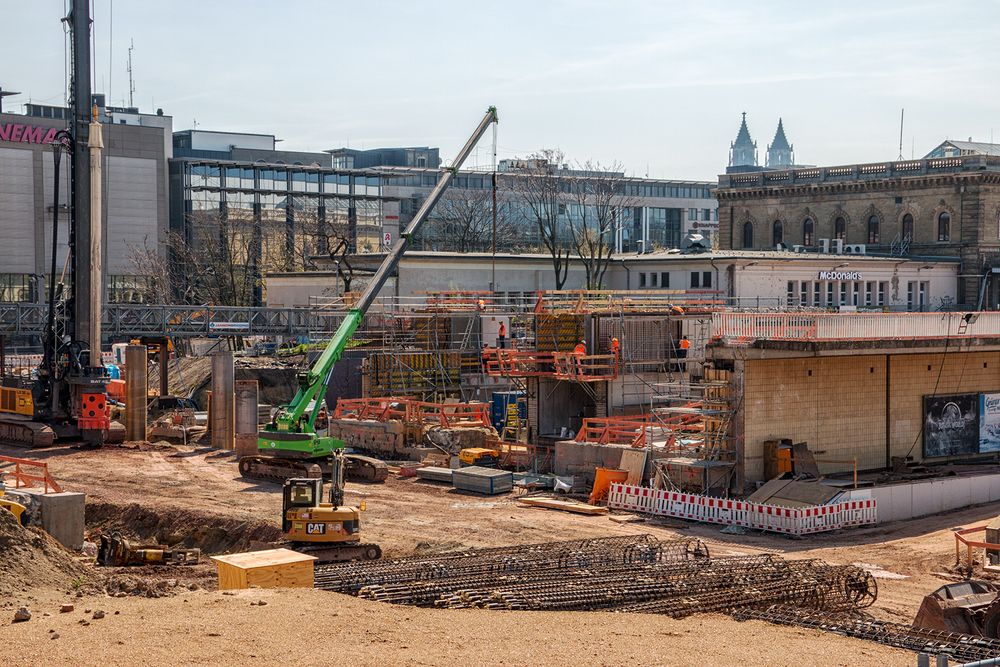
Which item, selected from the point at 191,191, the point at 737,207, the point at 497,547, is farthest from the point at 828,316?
the point at 191,191

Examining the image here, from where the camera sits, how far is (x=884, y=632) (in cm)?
1980

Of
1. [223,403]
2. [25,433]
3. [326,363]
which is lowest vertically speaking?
[25,433]

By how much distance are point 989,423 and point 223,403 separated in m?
26.5

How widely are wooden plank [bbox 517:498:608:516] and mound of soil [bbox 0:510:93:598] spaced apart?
1292cm

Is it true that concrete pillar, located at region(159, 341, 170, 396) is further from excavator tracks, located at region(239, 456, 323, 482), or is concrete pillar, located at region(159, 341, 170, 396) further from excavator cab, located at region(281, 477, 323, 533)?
excavator cab, located at region(281, 477, 323, 533)

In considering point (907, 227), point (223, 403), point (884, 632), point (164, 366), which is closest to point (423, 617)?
point (884, 632)

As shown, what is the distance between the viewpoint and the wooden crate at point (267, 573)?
74.0 ft

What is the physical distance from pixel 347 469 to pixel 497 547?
12.5 metres

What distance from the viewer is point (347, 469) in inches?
1535

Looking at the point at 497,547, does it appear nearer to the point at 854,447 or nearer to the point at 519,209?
the point at 854,447

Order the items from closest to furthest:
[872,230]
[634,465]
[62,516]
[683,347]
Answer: [62,516]
[634,465]
[683,347]
[872,230]

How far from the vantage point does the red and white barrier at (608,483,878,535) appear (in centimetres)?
2998

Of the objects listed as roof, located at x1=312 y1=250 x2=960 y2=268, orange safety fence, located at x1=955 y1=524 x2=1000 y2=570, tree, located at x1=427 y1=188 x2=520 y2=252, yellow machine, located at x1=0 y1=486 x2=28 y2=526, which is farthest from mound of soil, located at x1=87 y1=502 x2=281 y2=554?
tree, located at x1=427 y1=188 x2=520 y2=252

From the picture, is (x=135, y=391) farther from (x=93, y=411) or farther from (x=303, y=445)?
(x=303, y=445)
